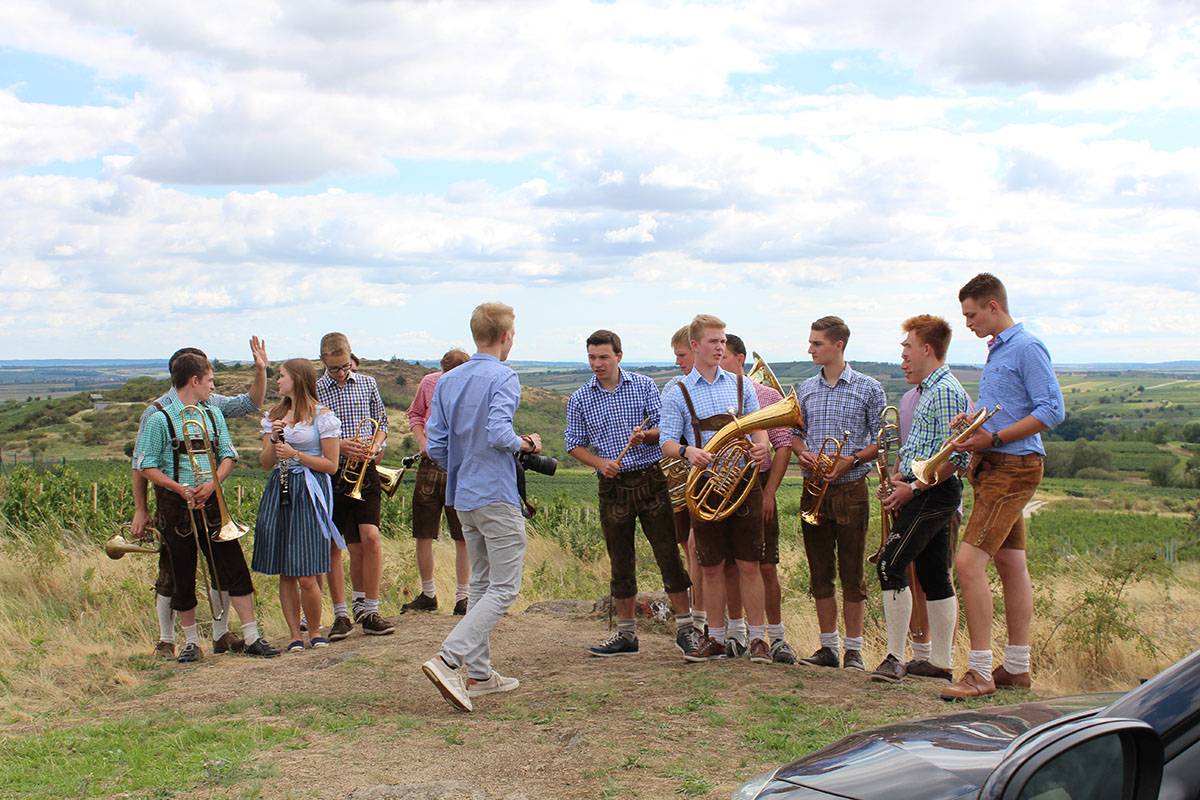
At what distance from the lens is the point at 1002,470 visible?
256 inches

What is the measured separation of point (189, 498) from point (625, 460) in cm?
317

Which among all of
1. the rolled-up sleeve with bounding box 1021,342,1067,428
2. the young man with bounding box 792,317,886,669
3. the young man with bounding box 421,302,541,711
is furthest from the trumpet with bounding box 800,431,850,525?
the young man with bounding box 421,302,541,711

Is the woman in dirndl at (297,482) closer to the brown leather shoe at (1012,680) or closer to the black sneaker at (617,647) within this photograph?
the black sneaker at (617,647)

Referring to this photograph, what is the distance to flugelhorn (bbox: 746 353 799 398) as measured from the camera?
805 centimetres

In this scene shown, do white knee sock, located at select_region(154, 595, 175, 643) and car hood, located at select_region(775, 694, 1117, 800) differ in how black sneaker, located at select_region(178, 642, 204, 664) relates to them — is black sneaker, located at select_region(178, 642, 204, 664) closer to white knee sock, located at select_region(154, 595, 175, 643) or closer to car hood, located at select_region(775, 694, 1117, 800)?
white knee sock, located at select_region(154, 595, 175, 643)

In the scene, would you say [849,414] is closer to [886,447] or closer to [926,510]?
[886,447]

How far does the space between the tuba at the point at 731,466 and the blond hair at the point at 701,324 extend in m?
0.63

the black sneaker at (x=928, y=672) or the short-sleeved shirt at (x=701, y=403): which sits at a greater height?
the short-sleeved shirt at (x=701, y=403)

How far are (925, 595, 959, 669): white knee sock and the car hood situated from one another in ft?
13.1

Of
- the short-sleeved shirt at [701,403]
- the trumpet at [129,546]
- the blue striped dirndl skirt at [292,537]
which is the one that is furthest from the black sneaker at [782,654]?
the trumpet at [129,546]

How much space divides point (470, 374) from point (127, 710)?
300 cm

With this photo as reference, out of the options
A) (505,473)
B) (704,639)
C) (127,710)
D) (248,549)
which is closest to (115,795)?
(127,710)

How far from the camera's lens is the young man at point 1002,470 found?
21.1 ft

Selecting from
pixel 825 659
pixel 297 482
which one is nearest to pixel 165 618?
pixel 297 482
